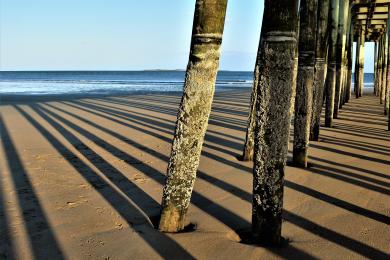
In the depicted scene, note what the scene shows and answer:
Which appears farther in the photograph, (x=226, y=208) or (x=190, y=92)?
(x=226, y=208)

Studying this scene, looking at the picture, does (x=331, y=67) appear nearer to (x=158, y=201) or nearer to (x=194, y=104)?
(x=158, y=201)

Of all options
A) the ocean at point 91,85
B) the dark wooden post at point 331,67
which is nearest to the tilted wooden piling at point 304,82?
the dark wooden post at point 331,67

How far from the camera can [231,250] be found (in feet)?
10.6

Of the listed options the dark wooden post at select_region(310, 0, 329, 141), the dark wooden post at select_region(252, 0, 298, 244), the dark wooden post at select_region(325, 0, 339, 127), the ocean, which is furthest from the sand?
the ocean

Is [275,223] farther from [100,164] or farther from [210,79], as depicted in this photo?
[100,164]

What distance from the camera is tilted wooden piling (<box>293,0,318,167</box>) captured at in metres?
6.07

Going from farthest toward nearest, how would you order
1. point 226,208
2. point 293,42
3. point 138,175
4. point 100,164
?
point 100,164
point 138,175
point 226,208
point 293,42

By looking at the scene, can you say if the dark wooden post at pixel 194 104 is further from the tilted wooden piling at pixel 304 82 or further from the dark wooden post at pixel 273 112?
the tilted wooden piling at pixel 304 82

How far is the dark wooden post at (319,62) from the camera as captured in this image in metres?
7.69

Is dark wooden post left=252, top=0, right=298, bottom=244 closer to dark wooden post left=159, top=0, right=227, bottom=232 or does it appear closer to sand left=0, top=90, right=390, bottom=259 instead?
sand left=0, top=90, right=390, bottom=259

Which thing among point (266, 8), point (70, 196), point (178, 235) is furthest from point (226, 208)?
point (266, 8)

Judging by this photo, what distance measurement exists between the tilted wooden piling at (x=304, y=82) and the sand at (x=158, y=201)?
38 cm

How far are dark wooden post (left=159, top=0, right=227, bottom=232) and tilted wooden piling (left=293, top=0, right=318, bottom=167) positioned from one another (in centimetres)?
295

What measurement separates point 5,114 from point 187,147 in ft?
37.5
